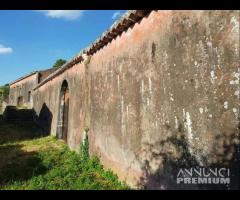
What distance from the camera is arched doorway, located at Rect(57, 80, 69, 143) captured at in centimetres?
1342

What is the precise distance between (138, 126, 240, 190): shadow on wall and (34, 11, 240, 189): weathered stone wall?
15 millimetres

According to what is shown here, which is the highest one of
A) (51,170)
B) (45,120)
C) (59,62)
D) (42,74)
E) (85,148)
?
(59,62)

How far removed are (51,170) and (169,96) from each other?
4.41m

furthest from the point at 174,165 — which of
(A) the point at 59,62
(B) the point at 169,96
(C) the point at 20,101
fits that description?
(A) the point at 59,62

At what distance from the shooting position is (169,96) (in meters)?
4.79

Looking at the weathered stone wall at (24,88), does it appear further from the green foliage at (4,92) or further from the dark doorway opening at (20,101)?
the green foliage at (4,92)

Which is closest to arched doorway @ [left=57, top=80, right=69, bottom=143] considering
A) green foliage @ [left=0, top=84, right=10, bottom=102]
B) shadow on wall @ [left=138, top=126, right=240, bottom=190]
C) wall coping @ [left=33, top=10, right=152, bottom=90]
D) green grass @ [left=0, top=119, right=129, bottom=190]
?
green grass @ [left=0, top=119, right=129, bottom=190]

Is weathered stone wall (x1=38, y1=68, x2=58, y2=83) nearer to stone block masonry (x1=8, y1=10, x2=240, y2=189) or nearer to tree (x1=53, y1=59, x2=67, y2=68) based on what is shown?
tree (x1=53, y1=59, x2=67, y2=68)

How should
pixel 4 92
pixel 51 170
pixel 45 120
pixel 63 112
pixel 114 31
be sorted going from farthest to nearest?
pixel 4 92 → pixel 45 120 → pixel 63 112 → pixel 51 170 → pixel 114 31

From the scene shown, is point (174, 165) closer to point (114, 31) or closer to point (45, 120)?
point (114, 31)

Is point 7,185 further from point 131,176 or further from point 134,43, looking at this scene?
point 134,43

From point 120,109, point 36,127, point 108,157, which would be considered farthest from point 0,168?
point 36,127

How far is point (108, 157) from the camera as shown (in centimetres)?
743

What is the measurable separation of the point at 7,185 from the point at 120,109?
3.09 m
